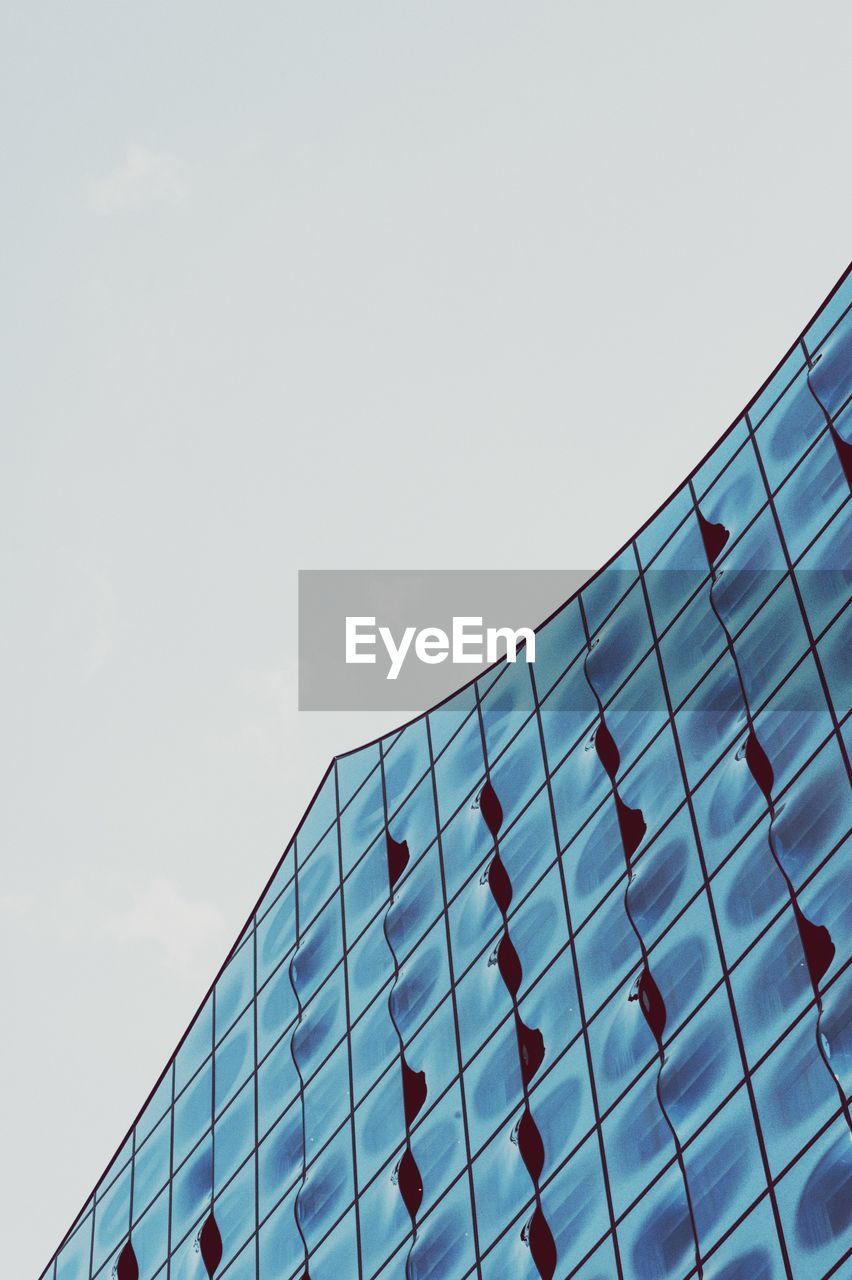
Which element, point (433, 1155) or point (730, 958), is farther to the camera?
point (433, 1155)

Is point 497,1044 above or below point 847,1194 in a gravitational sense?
above

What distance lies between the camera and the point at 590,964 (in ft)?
116

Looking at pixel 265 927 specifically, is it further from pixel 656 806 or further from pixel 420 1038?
pixel 656 806

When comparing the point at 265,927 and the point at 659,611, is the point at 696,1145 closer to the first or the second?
the point at 659,611

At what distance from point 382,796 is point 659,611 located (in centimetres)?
995

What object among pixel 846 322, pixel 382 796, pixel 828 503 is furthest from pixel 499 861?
pixel 846 322

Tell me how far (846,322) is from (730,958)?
1308 centimetres

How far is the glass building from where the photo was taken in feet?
98.8

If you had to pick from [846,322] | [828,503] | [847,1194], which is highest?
[846,322]

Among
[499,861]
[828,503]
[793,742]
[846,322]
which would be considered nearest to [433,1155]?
[499,861]

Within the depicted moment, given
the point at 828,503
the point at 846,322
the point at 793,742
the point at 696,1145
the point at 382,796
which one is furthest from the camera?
the point at 382,796

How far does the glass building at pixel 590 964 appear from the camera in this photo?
3011 centimetres

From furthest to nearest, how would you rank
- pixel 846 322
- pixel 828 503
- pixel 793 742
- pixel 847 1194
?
pixel 846 322 < pixel 828 503 < pixel 793 742 < pixel 847 1194

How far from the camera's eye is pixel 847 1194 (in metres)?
27.2
